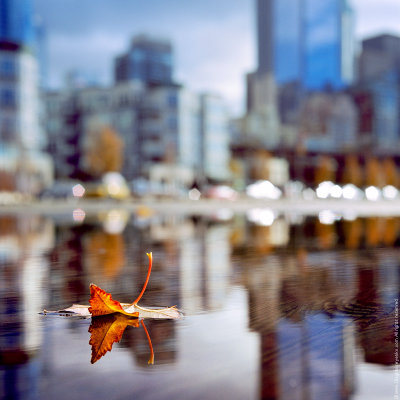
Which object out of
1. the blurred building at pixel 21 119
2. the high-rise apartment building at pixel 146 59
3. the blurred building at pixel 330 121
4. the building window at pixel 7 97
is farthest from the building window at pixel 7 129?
the blurred building at pixel 330 121

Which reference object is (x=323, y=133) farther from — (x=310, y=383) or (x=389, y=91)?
(x=310, y=383)

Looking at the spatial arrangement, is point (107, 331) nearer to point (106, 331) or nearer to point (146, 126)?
point (106, 331)

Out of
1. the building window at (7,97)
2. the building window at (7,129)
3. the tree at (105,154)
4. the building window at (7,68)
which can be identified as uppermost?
the building window at (7,68)

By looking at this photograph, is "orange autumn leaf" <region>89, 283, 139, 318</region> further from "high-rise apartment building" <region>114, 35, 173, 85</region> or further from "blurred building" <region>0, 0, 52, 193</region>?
"high-rise apartment building" <region>114, 35, 173, 85</region>

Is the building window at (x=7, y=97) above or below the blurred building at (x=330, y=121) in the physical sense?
below

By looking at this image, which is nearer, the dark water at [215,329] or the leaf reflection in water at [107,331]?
the dark water at [215,329]

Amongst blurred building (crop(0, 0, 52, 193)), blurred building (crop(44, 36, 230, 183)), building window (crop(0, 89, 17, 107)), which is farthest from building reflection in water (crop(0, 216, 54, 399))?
blurred building (crop(44, 36, 230, 183))

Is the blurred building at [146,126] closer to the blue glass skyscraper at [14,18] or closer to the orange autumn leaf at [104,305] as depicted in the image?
the blue glass skyscraper at [14,18]
